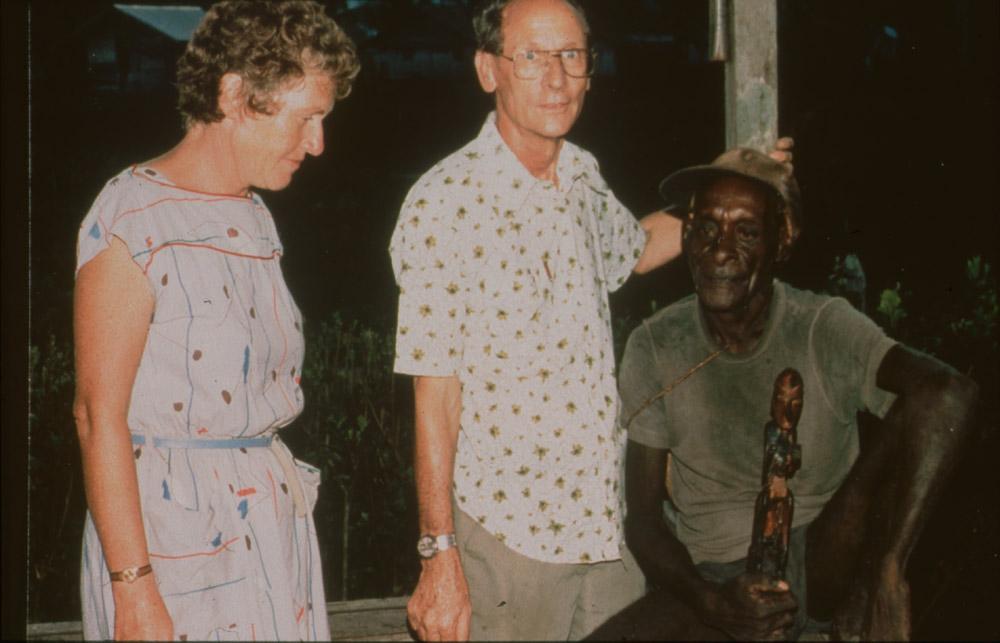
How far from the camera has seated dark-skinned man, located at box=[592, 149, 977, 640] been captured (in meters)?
3.26

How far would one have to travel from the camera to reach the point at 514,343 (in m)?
3.15

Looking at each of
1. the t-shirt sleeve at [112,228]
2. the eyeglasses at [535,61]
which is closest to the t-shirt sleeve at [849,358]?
the eyeglasses at [535,61]

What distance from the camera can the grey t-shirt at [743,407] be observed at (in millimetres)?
3453

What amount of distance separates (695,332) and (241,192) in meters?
1.53

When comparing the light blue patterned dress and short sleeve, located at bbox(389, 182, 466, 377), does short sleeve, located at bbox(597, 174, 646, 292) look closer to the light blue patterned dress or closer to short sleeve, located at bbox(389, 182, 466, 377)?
short sleeve, located at bbox(389, 182, 466, 377)

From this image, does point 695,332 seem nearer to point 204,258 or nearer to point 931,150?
point 204,258

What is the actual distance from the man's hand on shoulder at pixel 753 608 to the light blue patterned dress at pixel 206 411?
124 centimetres

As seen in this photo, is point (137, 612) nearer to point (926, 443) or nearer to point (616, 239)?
point (616, 239)

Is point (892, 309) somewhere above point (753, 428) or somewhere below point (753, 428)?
above

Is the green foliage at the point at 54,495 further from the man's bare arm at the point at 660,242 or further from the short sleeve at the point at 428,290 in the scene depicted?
the man's bare arm at the point at 660,242

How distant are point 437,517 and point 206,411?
71 cm

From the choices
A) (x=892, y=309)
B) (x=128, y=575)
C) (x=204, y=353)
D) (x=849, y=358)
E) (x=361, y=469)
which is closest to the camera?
(x=128, y=575)

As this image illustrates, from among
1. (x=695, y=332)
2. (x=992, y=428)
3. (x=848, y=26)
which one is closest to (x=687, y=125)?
(x=848, y=26)

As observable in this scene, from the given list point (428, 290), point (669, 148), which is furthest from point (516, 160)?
point (669, 148)
